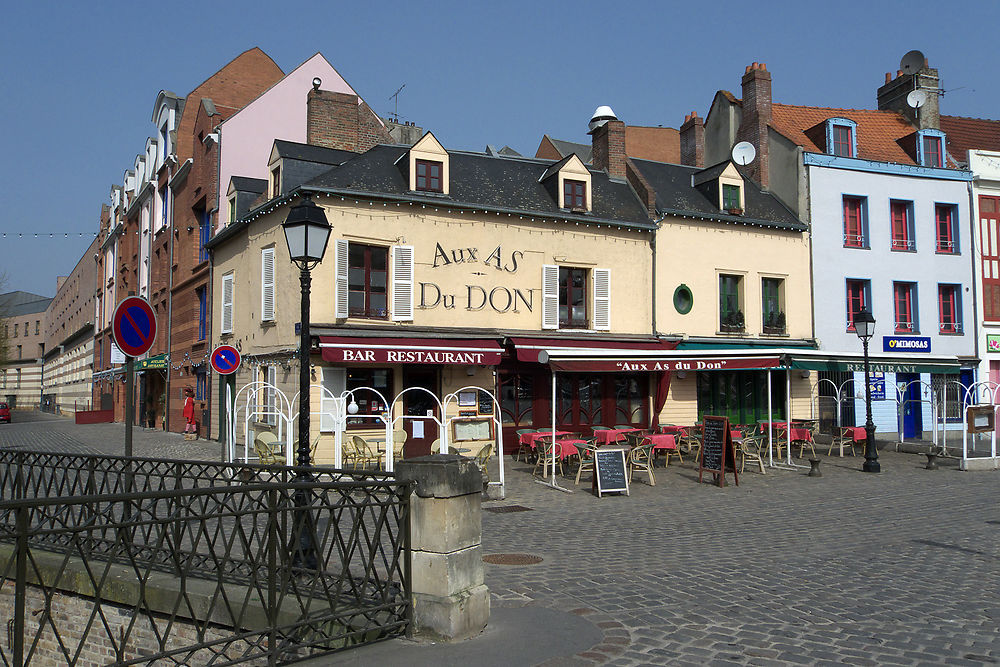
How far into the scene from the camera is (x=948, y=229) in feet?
87.5

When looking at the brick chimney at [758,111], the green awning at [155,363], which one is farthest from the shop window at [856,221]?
the green awning at [155,363]

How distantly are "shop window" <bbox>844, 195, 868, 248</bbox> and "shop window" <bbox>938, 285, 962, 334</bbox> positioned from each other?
371cm

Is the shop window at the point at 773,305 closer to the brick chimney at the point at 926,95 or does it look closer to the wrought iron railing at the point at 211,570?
the brick chimney at the point at 926,95

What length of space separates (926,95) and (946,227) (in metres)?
5.46

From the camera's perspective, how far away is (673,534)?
33.6ft

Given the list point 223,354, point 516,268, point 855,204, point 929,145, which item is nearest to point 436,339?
point 516,268

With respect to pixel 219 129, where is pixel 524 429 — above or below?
below

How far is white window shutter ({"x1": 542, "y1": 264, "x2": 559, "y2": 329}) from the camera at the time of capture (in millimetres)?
20547

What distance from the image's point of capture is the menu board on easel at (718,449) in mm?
15001

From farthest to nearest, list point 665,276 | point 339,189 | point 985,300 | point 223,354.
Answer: point 985,300 < point 665,276 < point 339,189 < point 223,354

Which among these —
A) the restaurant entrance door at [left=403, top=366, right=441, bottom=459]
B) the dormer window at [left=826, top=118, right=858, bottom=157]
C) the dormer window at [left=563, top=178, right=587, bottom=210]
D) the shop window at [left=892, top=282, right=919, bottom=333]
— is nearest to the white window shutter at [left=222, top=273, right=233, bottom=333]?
the restaurant entrance door at [left=403, top=366, right=441, bottom=459]

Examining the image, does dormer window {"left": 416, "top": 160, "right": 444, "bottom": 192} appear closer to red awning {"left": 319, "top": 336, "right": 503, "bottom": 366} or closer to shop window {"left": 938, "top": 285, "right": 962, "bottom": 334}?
red awning {"left": 319, "top": 336, "right": 503, "bottom": 366}

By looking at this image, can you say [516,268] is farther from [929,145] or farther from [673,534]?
[929,145]

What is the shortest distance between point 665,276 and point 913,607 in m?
16.3
